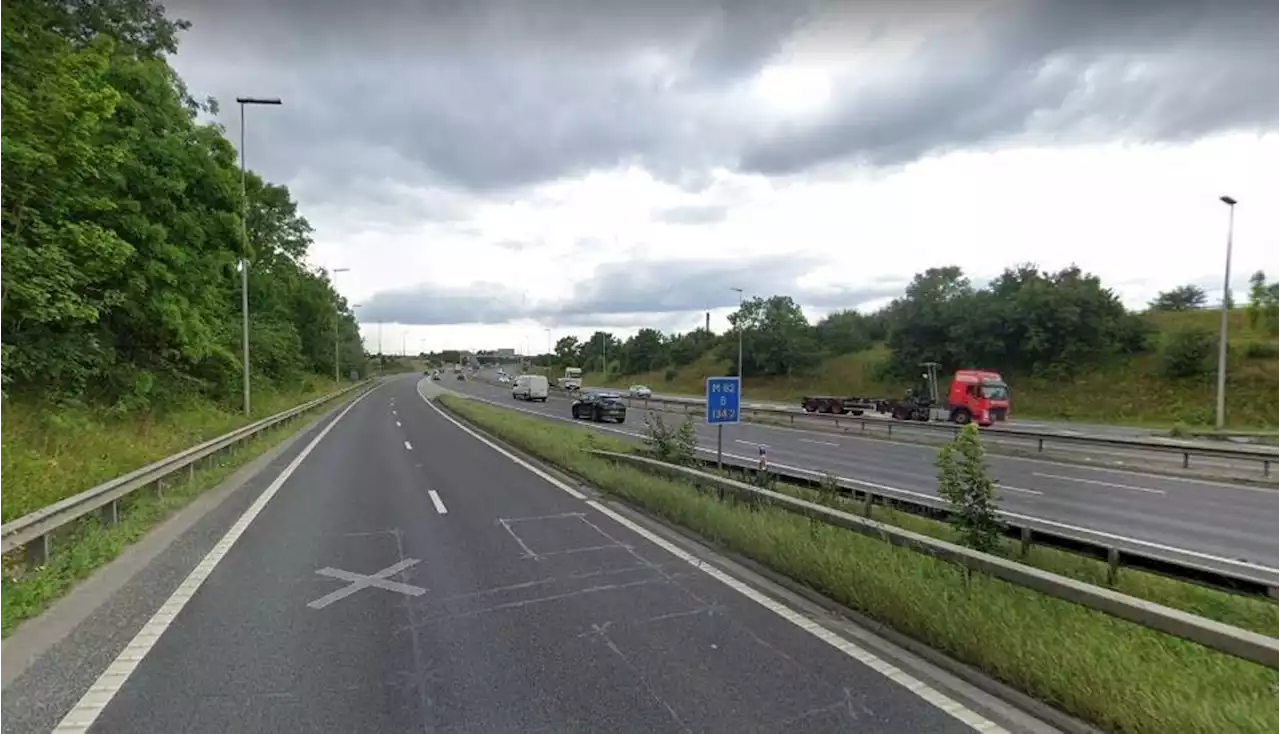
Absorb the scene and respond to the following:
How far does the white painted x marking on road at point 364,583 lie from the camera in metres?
6.95

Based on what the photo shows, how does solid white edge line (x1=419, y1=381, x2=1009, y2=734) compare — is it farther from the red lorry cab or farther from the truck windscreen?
the truck windscreen

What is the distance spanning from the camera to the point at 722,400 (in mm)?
12703

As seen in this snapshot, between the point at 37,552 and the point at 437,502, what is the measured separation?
5618 mm

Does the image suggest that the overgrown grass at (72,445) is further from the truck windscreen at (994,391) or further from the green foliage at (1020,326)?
the green foliage at (1020,326)

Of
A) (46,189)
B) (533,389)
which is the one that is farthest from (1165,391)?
(46,189)

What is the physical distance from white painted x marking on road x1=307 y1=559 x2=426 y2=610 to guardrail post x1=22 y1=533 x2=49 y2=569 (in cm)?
260

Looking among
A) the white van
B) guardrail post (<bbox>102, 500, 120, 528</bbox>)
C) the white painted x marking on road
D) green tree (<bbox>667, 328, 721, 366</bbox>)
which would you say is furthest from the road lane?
green tree (<bbox>667, 328, 721, 366</bbox>)

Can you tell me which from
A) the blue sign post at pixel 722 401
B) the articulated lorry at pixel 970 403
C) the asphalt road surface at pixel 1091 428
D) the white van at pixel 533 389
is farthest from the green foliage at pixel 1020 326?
the blue sign post at pixel 722 401

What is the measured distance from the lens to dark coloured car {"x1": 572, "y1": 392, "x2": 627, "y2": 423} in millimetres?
40750

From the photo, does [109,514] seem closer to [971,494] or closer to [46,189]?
[46,189]

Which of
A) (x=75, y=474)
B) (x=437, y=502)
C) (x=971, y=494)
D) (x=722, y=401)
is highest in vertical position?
(x=722, y=401)

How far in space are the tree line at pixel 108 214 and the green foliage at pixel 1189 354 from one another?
165 feet

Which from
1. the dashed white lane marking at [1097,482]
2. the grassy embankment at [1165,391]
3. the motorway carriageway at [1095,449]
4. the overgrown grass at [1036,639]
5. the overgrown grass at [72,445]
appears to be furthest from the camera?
the grassy embankment at [1165,391]

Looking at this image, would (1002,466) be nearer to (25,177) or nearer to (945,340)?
(25,177)
